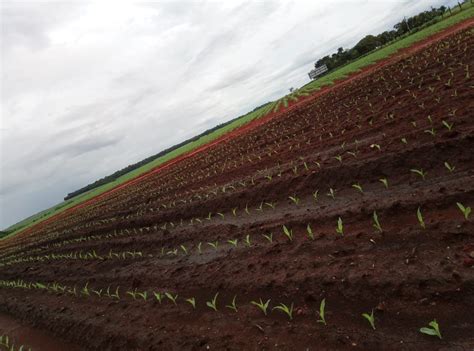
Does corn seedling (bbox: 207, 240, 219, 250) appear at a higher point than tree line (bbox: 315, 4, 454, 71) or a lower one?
lower

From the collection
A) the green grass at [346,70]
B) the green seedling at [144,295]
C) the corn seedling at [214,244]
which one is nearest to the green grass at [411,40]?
the green grass at [346,70]

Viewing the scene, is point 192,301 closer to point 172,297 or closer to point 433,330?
point 172,297

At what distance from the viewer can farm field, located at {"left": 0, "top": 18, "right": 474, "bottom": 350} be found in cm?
347

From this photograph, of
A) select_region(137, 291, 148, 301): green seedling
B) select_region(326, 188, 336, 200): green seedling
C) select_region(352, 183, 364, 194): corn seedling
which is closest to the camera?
select_region(352, 183, 364, 194): corn seedling

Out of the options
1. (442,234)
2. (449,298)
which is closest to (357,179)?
(442,234)

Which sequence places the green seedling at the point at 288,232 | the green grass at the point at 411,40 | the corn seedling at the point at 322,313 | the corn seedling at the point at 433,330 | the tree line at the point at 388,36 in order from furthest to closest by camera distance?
the tree line at the point at 388,36, the green grass at the point at 411,40, the green seedling at the point at 288,232, the corn seedling at the point at 322,313, the corn seedling at the point at 433,330

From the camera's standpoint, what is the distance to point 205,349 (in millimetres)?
4230

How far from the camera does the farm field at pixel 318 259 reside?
347 centimetres

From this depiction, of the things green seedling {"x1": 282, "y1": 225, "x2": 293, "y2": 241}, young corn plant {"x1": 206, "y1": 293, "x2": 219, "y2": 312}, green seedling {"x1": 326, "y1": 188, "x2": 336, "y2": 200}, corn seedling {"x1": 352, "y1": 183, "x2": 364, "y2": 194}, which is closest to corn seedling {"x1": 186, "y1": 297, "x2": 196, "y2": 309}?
young corn plant {"x1": 206, "y1": 293, "x2": 219, "y2": 312}

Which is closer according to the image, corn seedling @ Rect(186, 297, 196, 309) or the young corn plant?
the young corn plant

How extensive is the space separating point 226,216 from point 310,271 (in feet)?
14.8

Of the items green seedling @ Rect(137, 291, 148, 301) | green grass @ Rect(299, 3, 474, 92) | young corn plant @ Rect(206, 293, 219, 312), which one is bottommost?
young corn plant @ Rect(206, 293, 219, 312)

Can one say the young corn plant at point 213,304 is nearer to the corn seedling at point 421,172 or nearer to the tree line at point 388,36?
the corn seedling at point 421,172

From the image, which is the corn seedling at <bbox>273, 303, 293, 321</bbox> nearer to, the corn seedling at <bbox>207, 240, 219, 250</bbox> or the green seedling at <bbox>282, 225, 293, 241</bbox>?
the green seedling at <bbox>282, 225, 293, 241</bbox>
